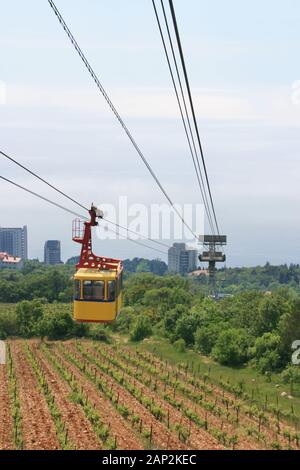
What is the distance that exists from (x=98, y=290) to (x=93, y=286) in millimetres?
301

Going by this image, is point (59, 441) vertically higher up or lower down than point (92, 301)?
lower down

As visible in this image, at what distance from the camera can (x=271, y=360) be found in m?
49.6

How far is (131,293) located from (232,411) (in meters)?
61.9

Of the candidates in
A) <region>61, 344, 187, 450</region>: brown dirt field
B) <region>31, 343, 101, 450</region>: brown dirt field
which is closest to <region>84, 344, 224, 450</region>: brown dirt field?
<region>61, 344, 187, 450</region>: brown dirt field

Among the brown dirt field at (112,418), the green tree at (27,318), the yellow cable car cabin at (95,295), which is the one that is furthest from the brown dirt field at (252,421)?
the green tree at (27,318)

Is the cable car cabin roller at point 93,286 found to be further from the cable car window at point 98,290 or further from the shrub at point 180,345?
the shrub at point 180,345

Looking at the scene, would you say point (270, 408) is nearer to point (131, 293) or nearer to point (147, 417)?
point (147, 417)

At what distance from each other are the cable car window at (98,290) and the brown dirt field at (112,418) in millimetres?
8704

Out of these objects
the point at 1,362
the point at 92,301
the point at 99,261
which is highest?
the point at 99,261

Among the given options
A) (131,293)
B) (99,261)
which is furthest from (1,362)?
(131,293)

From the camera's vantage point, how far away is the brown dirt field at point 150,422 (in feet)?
97.7

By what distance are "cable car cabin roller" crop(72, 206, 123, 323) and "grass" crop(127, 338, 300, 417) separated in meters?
18.4

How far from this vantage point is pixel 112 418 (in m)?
35.0

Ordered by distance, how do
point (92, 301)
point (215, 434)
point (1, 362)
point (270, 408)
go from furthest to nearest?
point (1, 362)
point (270, 408)
point (215, 434)
point (92, 301)
